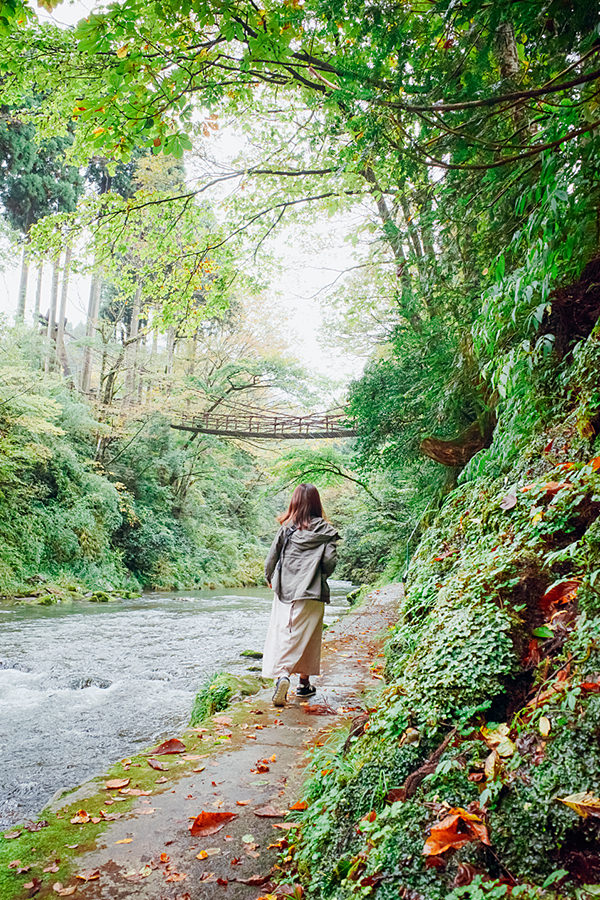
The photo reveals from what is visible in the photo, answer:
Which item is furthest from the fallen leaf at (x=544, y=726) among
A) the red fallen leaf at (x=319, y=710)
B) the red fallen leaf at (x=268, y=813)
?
the red fallen leaf at (x=319, y=710)

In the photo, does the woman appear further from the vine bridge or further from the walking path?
the vine bridge

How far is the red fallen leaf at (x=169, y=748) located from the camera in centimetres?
281

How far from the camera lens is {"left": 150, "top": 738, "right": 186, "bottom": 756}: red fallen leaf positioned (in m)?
2.81

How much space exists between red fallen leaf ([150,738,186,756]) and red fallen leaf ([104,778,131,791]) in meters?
0.36

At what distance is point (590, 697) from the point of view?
138cm

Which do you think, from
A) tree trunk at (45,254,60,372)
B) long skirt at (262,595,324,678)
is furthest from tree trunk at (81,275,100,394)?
long skirt at (262,595,324,678)

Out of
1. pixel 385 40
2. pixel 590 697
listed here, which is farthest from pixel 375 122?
pixel 590 697

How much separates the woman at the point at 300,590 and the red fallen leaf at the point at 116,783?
4.35ft

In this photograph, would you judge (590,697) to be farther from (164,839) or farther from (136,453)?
(136,453)

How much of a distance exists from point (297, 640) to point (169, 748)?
117cm

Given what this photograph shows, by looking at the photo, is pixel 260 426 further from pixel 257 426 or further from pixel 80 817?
pixel 80 817

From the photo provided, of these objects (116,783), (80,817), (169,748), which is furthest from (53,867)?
(169,748)

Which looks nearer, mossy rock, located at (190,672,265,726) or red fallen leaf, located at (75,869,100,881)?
red fallen leaf, located at (75,869,100,881)

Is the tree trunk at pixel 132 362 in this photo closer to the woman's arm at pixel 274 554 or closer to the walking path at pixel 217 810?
the woman's arm at pixel 274 554
